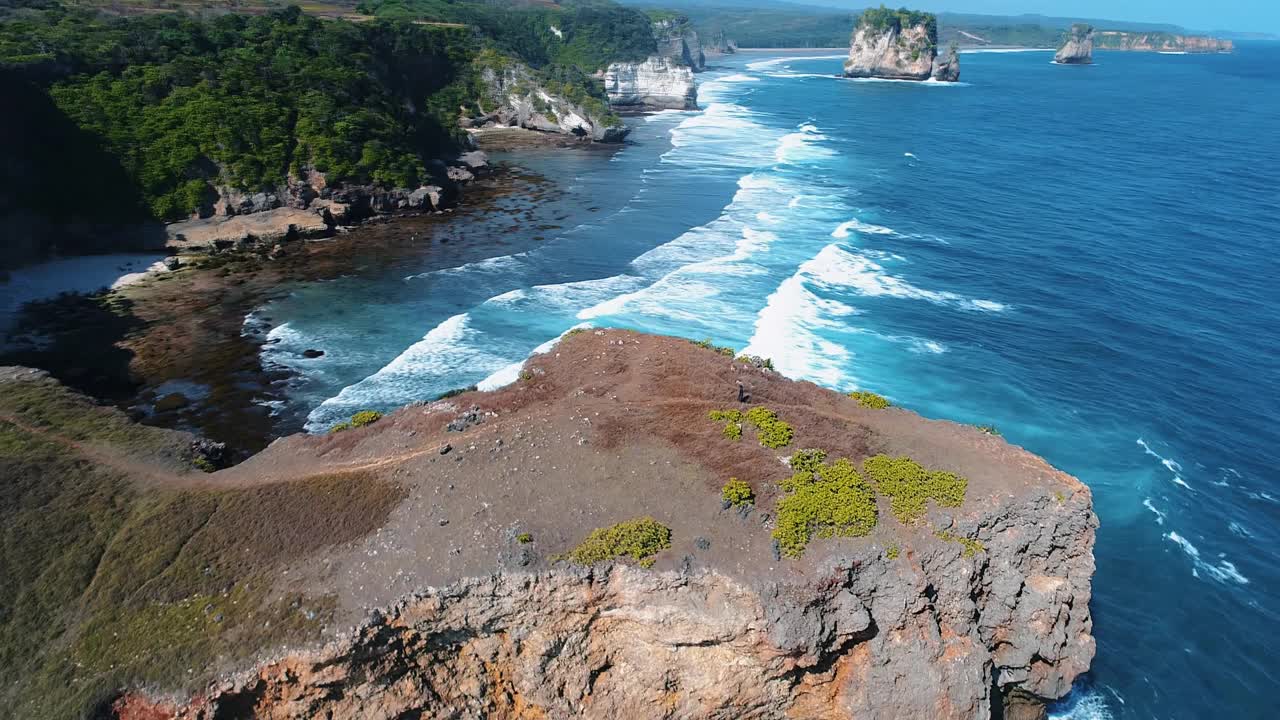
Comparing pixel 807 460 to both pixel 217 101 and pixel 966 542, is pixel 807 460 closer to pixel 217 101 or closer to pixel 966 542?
pixel 966 542

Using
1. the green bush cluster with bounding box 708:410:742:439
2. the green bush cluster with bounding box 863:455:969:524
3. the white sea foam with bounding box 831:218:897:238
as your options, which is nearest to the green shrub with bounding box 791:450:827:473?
the green bush cluster with bounding box 863:455:969:524

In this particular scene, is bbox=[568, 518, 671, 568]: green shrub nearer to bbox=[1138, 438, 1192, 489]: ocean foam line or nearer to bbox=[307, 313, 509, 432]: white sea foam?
bbox=[307, 313, 509, 432]: white sea foam

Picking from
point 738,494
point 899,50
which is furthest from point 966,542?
point 899,50

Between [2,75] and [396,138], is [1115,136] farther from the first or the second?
[2,75]

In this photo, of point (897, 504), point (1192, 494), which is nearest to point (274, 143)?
point (897, 504)

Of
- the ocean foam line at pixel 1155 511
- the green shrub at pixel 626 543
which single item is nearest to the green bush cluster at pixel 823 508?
the green shrub at pixel 626 543

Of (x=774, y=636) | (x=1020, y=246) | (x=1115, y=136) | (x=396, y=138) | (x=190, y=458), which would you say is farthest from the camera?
(x=1115, y=136)
